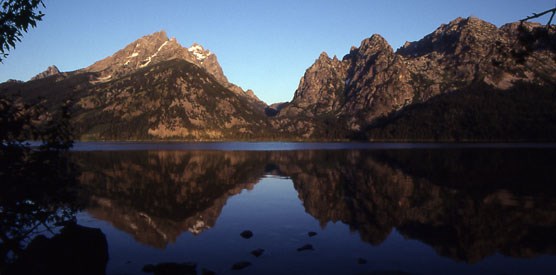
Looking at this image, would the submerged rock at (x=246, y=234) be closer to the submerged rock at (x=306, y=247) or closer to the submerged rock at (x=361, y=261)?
the submerged rock at (x=306, y=247)

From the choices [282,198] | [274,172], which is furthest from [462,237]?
[274,172]

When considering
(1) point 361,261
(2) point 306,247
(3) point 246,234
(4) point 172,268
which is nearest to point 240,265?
(4) point 172,268

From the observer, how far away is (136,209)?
2253 inches

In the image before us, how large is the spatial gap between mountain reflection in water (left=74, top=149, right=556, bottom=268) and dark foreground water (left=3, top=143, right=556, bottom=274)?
19 cm

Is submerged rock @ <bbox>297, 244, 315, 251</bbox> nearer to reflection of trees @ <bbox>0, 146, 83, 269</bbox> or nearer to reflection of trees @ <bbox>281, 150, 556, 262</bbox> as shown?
reflection of trees @ <bbox>281, 150, 556, 262</bbox>

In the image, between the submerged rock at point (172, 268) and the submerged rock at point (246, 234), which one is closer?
the submerged rock at point (172, 268)

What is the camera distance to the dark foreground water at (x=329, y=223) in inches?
1353

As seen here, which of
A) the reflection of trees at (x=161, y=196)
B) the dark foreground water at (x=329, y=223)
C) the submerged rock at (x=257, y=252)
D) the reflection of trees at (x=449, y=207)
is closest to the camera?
the dark foreground water at (x=329, y=223)

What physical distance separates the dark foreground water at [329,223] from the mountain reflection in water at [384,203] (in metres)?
0.19

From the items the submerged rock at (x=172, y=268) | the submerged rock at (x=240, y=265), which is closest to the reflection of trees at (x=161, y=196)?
the submerged rock at (x=172, y=268)

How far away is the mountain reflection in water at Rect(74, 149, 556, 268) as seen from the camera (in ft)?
140

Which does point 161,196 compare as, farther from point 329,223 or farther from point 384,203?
point 384,203

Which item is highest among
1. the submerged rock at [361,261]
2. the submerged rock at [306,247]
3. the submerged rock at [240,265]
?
the submerged rock at [240,265]

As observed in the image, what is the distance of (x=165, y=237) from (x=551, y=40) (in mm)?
38792
